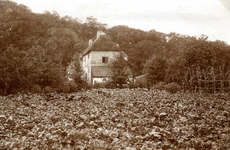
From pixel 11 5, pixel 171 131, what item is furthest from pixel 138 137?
pixel 11 5

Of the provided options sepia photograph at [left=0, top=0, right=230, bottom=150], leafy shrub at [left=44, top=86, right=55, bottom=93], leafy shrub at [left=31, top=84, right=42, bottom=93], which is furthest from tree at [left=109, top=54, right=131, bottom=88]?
leafy shrub at [left=31, top=84, right=42, bottom=93]

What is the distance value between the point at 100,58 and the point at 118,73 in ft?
12.2

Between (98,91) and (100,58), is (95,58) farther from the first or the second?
(98,91)

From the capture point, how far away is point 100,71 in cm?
2092

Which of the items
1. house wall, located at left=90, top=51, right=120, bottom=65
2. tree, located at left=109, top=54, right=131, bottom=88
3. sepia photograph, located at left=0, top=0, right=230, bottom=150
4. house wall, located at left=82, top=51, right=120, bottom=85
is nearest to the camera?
sepia photograph, located at left=0, top=0, right=230, bottom=150

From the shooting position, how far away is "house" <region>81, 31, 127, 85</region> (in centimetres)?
2033

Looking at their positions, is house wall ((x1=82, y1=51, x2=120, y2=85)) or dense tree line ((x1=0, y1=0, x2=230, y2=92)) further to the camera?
house wall ((x1=82, y1=51, x2=120, y2=85))

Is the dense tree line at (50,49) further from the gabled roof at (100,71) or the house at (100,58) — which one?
the house at (100,58)

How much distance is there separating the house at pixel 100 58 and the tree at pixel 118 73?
0.50 meters

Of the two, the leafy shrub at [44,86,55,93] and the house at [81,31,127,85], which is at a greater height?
the house at [81,31,127,85]

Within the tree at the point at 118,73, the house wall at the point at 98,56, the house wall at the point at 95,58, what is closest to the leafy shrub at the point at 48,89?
the tree at the point at 118,73

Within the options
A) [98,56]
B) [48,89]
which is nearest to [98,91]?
[48,89]

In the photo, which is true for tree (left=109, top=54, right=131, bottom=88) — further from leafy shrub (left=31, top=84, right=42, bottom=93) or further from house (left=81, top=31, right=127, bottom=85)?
leafy shrub (left=31, top=84, right=42, bottom=93)

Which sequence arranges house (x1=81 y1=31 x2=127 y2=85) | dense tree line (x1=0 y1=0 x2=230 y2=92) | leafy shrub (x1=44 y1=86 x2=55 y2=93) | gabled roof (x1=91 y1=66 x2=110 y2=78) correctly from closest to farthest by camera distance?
dense tree line (x1=0 y1=0 x2=230 y2=92)
leafy shrub (x1=44 y1=86 x2=55 y2=93)
gabled roof (x1=91 y1=66 x2=110 y2=78)
house (x1=81 y1=31 x2=127 y2=85)
